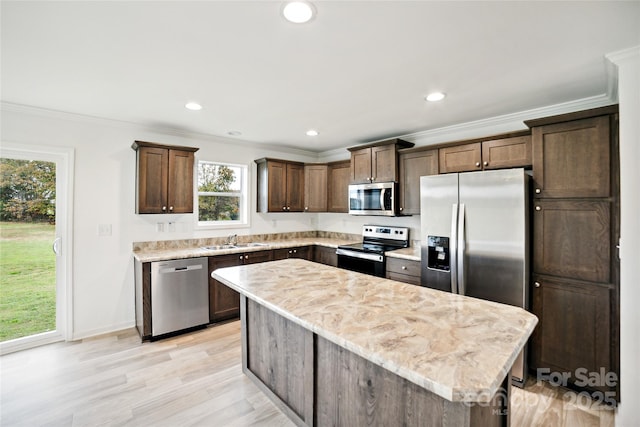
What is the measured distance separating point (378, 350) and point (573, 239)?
2.21 meters

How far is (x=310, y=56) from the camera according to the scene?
2029 mm

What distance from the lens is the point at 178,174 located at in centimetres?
374

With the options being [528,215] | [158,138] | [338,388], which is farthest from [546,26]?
[158,138]

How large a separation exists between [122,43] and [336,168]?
11.1 ft

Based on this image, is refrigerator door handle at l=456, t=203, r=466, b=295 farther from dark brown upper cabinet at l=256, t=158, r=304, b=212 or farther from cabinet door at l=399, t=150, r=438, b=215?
dark brown upper cabinet at l=256, t=158, r=304, b=212

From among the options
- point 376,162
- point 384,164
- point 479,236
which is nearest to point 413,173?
point 384,164

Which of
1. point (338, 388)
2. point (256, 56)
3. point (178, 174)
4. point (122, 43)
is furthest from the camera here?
Result: point (178, 174)

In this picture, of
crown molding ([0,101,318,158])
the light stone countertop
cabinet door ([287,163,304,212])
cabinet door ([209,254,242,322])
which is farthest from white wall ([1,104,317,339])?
cabinet door ([287,163,304,212])

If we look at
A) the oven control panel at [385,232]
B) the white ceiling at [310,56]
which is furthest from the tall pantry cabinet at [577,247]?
the oven control panel at [385,232]

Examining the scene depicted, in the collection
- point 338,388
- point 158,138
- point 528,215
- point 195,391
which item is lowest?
point 195,391

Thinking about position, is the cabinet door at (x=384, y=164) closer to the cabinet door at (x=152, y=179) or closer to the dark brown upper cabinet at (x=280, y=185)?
the dark brown upper cabinet at (x=280, y=185)

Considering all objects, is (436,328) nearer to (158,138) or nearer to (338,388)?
(338,388)

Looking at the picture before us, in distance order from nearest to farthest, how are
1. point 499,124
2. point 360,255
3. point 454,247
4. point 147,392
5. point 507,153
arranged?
1. point 147,392
2. point 454,247
3. point 507,153
4. point 499,124
5. point 360,255

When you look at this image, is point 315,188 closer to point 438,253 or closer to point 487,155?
point 438,253
